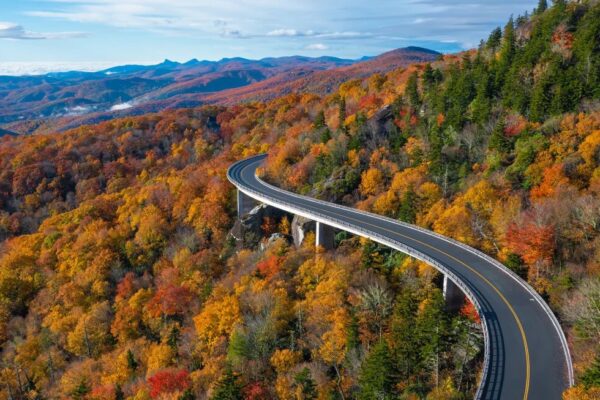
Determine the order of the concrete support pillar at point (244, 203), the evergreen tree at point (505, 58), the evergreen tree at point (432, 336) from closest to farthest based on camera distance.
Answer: the evergreen tree at point (432, 336)
the evergreen tree at point (505, 58)
the concrete support pillar at point (244, 203)

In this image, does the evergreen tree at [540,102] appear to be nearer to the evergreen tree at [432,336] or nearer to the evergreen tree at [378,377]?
the evergreen tree at [432,336]

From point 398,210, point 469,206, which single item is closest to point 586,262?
point 469,206

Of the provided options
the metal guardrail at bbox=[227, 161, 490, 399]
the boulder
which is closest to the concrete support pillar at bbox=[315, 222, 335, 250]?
the metal guardrail at bbox=[227, 161, 490, 399]

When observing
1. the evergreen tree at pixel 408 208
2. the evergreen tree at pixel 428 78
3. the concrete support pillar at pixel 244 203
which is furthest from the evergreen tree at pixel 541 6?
the concrete support pillar at pixel 244 203

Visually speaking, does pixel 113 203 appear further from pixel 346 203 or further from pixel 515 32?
pixel 515 32

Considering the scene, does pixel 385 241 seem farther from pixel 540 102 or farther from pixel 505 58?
pixel 505 58

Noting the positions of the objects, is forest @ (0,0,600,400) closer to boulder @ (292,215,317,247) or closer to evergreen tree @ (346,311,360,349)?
evergreen tree @ (346,311,360,349)
